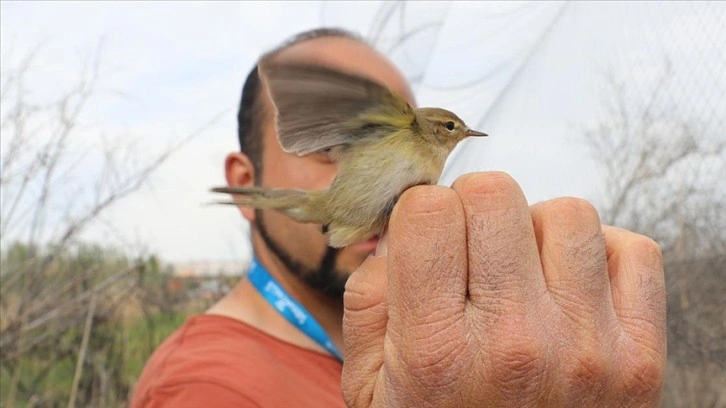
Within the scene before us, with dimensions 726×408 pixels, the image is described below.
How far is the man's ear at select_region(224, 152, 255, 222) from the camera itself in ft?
8.59

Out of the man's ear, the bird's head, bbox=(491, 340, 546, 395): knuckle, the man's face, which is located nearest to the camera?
bbox=(491, 340, 546, 395): knuckle

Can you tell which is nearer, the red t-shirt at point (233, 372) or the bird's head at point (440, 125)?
the bird's head at point (440, 125)

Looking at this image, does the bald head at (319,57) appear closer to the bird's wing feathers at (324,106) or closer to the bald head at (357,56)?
the bald head at (357,56)

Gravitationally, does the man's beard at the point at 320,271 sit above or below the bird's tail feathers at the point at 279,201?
below

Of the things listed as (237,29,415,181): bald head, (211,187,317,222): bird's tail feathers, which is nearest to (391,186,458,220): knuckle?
(211,187,317,222): bird's tail feathers

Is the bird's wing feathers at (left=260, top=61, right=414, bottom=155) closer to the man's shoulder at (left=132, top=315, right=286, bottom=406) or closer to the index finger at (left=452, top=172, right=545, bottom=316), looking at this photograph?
the index finger at (left=452, top=172, right=545, bottom=316)

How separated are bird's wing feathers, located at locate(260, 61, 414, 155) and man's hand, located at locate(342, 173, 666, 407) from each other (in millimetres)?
236

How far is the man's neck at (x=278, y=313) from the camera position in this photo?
7.18 ft

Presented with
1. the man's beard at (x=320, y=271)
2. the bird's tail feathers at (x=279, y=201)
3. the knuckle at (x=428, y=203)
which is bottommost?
the man's beard at (x=320, y=271)

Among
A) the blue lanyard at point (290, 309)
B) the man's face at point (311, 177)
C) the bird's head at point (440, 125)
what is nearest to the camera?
the bird's head at point (440, 125)

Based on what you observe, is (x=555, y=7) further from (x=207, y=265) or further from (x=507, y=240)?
(x=207, y=265)

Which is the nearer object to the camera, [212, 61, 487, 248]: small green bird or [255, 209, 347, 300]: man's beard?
[212, 61, 487, 248]: small green bird

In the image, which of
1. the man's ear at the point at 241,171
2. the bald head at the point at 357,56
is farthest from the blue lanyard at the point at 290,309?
the bald head at the point at 357,56

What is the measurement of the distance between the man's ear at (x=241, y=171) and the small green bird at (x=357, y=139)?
1286 mm
